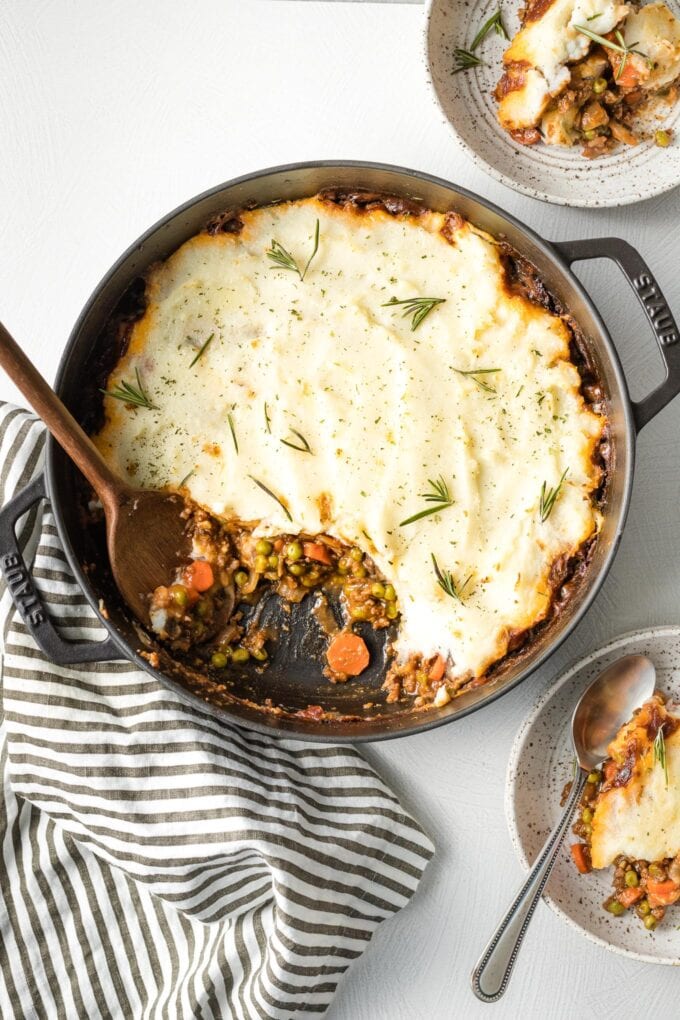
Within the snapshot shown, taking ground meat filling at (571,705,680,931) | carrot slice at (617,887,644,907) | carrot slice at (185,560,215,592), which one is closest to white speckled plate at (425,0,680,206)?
carrot slice at (185,560,215,592)

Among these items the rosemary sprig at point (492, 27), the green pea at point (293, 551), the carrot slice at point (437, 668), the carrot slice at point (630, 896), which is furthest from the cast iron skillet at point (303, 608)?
the carrot slice at point (630, 896)

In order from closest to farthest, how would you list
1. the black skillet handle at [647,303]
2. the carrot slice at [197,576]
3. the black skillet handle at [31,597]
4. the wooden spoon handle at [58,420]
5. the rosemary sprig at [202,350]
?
the wooden spoon handle at [58,420] → the black skillet handle at [647,303] → the black skillet handle at [31,597] → the rosemary sprig at [202,350] → the carrot slice at [197,576]

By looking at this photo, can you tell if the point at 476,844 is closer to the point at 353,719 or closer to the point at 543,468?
the point at 353,719

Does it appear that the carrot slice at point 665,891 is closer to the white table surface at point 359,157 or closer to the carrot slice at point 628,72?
the white table surface at point 359,157

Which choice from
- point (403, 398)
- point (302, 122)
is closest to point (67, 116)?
point (302, 122)

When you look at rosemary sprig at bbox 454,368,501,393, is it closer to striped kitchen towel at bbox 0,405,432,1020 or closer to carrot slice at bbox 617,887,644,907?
striped kitchen towel at bbox 0,405,432,1020
